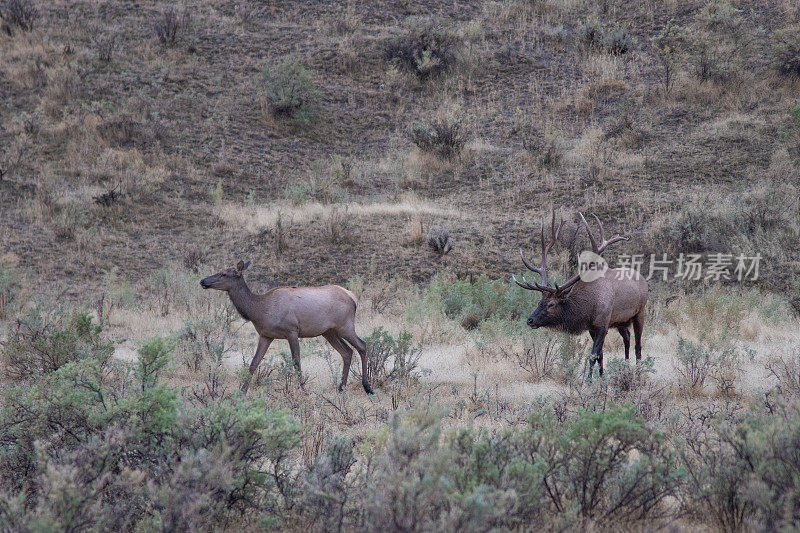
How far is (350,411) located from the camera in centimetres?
729

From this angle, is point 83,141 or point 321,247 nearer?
point 321,247

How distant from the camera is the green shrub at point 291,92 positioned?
23719mm

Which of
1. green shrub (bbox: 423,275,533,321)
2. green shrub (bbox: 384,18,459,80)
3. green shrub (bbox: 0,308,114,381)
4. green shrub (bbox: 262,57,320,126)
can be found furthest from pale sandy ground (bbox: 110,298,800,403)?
green shrub (bbox: 384,18,459,80)

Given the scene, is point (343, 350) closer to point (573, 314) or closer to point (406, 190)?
point (573, 314)

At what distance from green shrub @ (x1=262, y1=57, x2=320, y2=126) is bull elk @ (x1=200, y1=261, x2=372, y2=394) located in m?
Result: 15.9

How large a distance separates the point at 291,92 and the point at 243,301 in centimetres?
1640

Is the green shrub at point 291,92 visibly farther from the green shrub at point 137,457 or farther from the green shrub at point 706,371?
the green shrub at point 137,457

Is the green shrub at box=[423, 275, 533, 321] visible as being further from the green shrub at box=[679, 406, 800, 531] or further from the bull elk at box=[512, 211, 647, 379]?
the green shrub at box=[679, 406, 800, 531]

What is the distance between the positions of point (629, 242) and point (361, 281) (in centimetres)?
683

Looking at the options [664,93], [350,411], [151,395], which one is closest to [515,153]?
[664,93]

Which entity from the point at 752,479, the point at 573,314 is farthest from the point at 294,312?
the point at 752,479

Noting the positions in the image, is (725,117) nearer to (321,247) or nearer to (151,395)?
(321,247)

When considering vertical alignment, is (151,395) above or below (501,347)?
above

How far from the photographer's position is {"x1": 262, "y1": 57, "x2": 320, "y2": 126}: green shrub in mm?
23719
